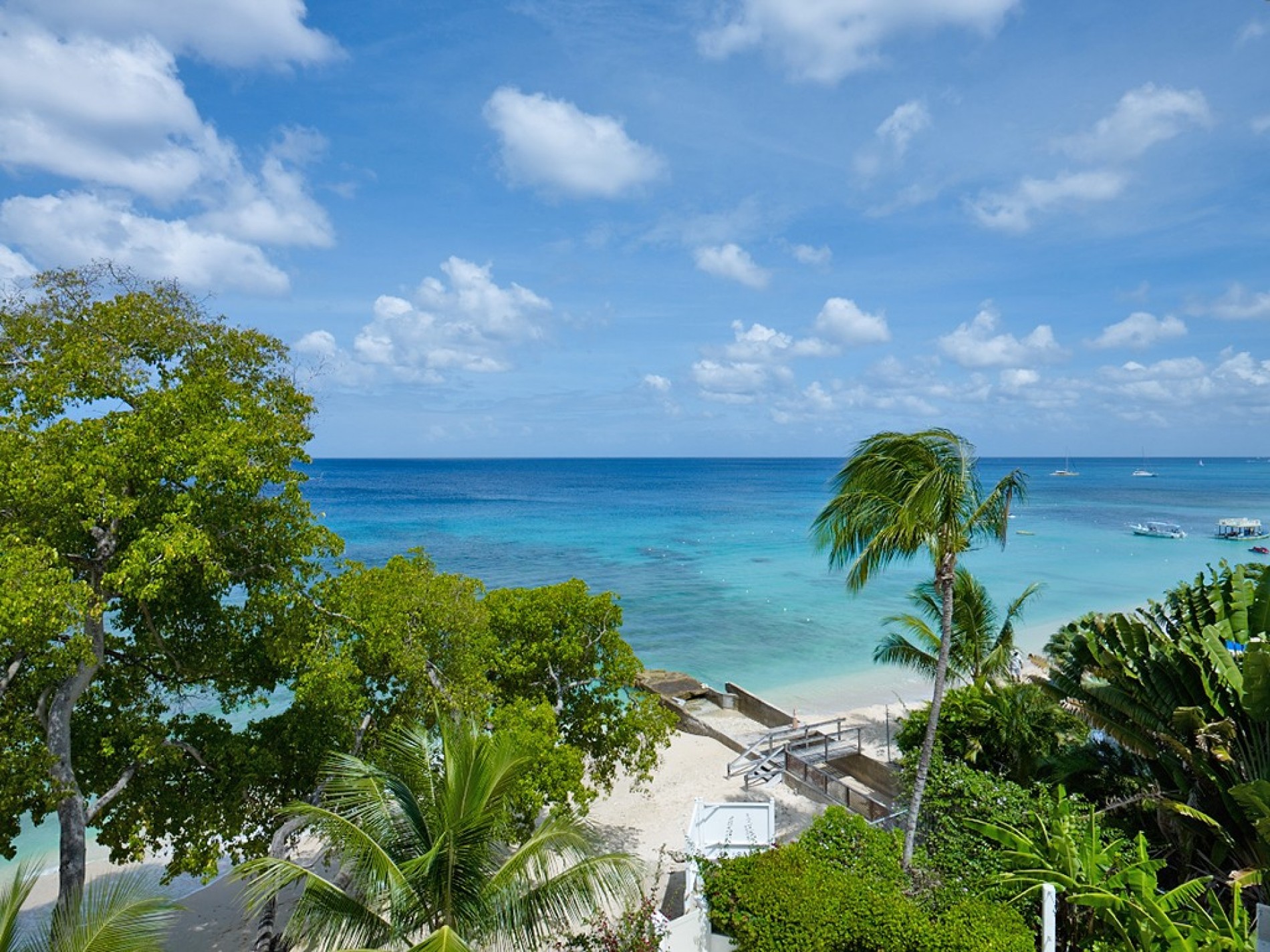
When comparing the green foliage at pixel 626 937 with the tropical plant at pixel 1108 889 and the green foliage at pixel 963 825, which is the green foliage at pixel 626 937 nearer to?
the green foliage at pixel 963 825

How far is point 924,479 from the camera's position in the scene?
8.85 metres

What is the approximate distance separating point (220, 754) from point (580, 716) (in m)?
5.45

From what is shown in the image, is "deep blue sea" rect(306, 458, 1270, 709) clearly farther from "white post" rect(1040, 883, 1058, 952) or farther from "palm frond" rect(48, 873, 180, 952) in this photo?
"white post" rect(1040, 883, 1058, 952)

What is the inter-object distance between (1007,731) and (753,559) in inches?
1519

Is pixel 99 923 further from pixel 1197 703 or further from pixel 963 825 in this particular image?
pixel 1197 703

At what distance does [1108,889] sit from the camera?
25.1 feet

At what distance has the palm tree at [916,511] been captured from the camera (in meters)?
8.98

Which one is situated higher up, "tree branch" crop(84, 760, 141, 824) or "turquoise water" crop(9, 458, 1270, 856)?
"tree branch" crop(84, 760, 141, 824)

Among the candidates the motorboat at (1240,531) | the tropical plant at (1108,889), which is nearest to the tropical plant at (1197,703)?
the tropical plant at (1108,889)

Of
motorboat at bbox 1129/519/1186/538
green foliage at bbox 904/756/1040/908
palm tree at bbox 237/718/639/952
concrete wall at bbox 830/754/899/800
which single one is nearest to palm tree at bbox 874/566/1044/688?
concrete wall at bbox 830/754/899/800

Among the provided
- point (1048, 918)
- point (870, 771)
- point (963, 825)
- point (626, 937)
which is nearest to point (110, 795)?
point (626, 937)

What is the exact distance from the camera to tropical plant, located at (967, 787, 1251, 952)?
681cm

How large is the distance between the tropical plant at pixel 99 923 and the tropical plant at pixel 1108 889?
26.3ft

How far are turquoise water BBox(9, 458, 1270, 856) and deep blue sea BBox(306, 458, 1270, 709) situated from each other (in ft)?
0.51
